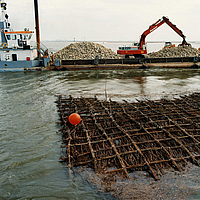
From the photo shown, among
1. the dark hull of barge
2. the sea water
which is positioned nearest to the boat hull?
the dark hull of barge

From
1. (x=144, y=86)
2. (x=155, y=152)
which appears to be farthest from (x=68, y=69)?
(x=155, y=152)

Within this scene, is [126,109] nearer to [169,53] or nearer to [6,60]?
[6,60]

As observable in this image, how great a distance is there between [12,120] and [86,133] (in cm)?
433

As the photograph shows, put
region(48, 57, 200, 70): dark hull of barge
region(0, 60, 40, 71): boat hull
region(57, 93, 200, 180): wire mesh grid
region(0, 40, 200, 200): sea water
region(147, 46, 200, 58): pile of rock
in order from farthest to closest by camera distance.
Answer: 1. region(147, 46, 200, 58): pile of rock
2. region(48, 57, 200, 70): dark hull of barge
3. region(0, 60, 40, 71): boat hull
4. region(57, 93, 200, 180): wire mesh grid
5. region(0, 40, 200, 200): sea water

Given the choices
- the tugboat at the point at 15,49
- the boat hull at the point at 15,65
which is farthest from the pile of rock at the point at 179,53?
the boat hull at the point at 15,65

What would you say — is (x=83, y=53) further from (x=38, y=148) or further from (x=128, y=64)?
(x=38, y=148)

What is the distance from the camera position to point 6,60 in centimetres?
2611

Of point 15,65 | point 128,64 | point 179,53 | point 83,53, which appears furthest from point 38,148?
point 179,53

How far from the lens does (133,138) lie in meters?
7.58

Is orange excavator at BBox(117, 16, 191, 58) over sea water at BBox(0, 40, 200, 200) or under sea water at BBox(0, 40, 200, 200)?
over

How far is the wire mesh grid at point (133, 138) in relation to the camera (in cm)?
623

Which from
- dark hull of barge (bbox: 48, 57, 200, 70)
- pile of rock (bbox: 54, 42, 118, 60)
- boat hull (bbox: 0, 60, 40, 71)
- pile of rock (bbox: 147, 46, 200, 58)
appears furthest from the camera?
pile of rock (bbox: 147, 46, 200, 58)

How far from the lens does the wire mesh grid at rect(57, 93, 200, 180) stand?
6.23m

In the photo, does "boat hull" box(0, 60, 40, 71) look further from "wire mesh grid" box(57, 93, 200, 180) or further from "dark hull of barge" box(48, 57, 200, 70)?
"wire mesh grid" box(57, 93, 200, 180)
